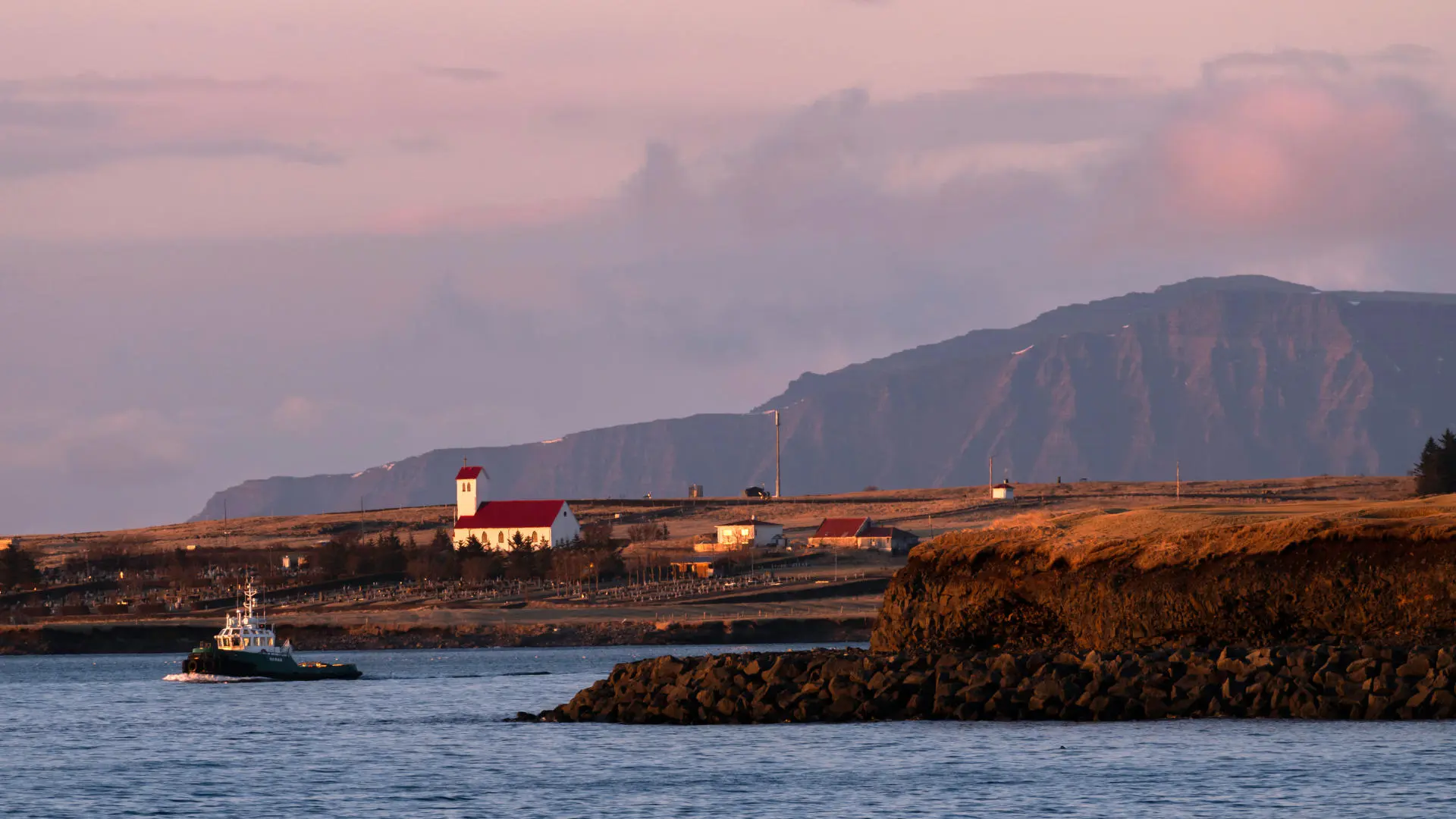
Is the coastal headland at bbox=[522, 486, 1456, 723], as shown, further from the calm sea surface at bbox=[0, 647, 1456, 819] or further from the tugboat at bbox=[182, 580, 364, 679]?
the tugboat at bbox=[182, 580, 364, 679]

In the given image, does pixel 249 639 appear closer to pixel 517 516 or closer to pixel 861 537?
pixel 861 537

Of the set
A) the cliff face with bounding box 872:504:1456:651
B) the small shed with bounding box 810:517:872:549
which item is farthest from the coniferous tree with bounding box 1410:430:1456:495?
the cliff face with bounding box 872:504:1456:651

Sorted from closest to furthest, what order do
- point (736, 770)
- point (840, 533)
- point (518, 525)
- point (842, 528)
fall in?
point (736, 770) → point (840, 533) → point (842, 528) → point (518, 525)

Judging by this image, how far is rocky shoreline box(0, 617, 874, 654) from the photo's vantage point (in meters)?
135

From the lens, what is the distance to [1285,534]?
186 ft

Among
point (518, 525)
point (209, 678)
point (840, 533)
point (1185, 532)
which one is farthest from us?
point (518, 525)

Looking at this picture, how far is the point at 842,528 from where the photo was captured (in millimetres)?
187625

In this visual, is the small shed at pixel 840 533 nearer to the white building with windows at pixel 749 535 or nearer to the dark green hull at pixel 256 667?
the white building with windows at pixel 749 535

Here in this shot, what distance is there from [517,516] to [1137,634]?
142m

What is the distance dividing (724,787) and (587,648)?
93549 millimetres

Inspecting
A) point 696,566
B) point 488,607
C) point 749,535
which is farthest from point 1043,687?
point 749,535

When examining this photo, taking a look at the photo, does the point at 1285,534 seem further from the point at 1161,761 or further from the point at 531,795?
the point at 531,795

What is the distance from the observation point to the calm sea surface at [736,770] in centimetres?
3969

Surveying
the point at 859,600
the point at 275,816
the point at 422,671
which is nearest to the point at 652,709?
the point at 275,816
